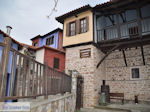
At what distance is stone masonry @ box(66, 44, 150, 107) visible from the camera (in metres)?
8.23

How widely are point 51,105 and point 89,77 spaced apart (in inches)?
195

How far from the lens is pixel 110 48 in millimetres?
9344

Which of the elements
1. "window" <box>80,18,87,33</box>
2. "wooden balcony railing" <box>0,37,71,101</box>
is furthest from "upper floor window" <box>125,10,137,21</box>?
"wooden balcony railing" <box>0,37,71,101</box>

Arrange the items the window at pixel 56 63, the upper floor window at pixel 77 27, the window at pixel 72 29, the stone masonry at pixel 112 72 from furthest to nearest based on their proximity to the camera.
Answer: the window at pixel 56 63 < the window at pixel 72 29 < the upper floor window at pixel 77 27 < the stone masonry at pixel 112 72

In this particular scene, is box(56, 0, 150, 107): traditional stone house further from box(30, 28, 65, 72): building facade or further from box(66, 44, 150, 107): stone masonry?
box(30, 28, 65, 72): building facade

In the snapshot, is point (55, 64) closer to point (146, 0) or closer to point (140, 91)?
point (140, 91)

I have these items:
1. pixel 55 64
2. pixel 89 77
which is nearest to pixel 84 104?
pixel 89 77

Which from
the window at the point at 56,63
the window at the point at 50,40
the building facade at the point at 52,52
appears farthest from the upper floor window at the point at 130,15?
the window at the point at 50,40

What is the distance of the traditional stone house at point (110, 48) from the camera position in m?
8.10

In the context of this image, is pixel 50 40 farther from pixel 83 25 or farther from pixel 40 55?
pixel 83 25

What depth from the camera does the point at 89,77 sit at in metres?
8.29

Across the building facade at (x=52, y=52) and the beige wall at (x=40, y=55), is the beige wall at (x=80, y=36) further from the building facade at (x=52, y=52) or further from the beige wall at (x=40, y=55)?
the beige wall at (x=40, y=55)

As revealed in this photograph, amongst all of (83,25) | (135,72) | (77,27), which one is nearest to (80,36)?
(77,27)

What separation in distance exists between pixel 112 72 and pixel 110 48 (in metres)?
2.13
